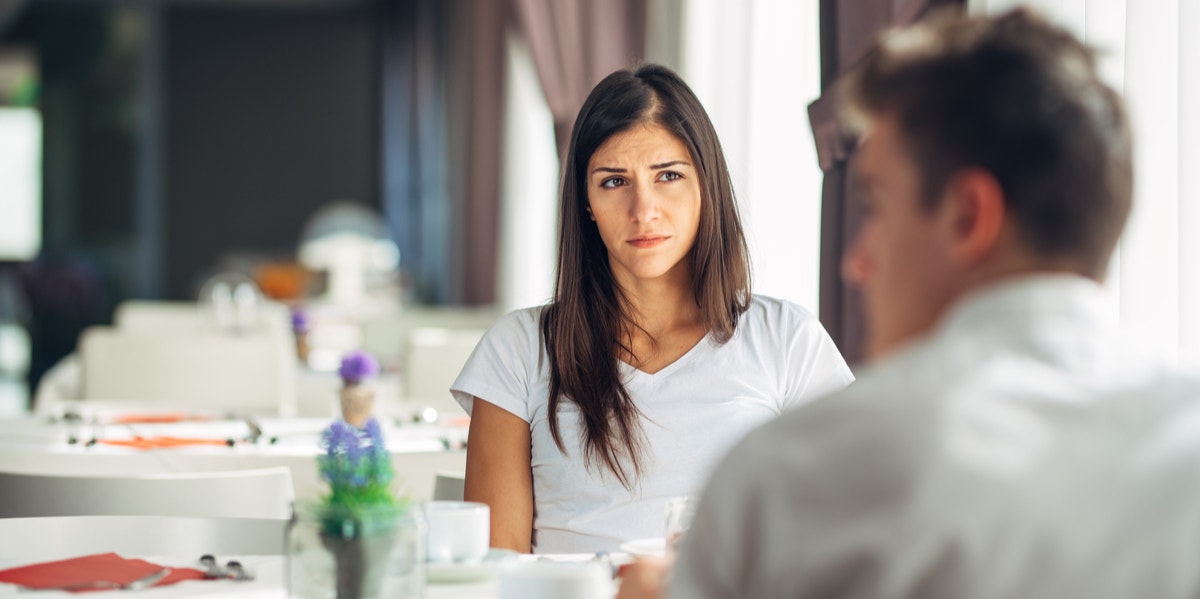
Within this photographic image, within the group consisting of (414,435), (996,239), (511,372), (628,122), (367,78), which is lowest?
(414,435)

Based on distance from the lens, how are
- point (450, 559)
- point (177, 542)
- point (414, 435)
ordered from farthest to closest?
point (414, 435)
point (177, 542)
point (450, 559)

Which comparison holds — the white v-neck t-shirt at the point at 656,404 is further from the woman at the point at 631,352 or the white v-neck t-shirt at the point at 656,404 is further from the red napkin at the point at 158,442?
the red napkin at the point at 158,442

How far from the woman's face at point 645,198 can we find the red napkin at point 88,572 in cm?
81

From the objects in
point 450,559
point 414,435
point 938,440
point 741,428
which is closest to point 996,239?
point 938,440

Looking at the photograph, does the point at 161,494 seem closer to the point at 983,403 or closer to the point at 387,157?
the point at 983,403

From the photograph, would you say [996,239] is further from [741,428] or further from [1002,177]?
[741,428]

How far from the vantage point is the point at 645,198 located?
200cm

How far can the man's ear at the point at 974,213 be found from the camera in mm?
801

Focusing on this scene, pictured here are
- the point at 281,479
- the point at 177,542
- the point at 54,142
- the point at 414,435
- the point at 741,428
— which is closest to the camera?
the point at 177,542

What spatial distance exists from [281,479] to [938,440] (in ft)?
5.05

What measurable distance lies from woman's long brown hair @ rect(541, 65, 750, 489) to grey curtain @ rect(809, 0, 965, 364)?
55cm

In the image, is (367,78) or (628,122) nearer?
(628,122)

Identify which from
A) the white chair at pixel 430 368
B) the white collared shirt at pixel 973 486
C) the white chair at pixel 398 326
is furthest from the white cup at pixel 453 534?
the white chair at pixel 398 326

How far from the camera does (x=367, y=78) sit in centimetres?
1202
